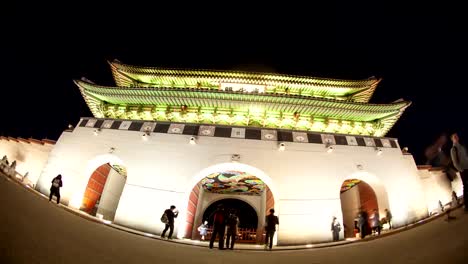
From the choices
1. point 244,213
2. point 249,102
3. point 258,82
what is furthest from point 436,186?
point 244,213

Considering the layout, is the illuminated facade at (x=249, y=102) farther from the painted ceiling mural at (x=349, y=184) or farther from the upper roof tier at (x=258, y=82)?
the painted ceiling mural at (x=349, y=184)

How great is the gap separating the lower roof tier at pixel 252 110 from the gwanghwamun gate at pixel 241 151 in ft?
0.17

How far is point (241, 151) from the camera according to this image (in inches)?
404

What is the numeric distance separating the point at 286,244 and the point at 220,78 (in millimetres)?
8693

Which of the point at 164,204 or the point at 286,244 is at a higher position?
the point at 164,204

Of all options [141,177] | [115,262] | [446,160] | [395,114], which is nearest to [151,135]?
[141,177]

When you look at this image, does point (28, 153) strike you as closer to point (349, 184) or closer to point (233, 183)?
point (233, 183)

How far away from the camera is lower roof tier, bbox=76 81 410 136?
11.1 metres

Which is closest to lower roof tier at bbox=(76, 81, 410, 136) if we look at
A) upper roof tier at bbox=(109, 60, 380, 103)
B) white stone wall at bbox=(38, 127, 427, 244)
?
white stone wall at bbox=(38, 127, 427, 244)

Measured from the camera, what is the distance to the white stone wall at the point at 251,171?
30.4 feet

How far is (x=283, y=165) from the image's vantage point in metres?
10.0

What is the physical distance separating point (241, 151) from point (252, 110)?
2391mm

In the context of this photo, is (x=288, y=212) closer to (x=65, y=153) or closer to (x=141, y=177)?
(x=141, y=177)

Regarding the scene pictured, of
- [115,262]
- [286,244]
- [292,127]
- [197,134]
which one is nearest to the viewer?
[115,262]
